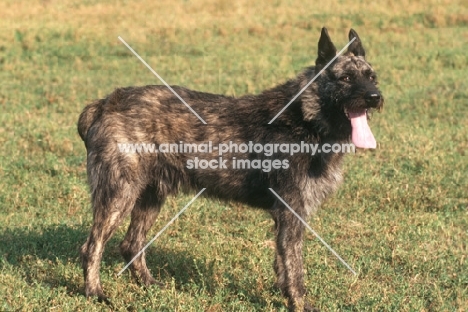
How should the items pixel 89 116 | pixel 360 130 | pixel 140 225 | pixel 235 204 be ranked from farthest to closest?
1. pixel 235 204
2. pixel 140 225
3. pixel 89 116
4. pixel 360 130

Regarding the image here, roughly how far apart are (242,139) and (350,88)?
3.64 feet

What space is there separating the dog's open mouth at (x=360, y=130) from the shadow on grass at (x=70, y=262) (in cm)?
171

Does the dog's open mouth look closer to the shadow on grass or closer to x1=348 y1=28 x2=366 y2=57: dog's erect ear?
x1=348 y1=28 x2=366 y2=57: dog's erect ear

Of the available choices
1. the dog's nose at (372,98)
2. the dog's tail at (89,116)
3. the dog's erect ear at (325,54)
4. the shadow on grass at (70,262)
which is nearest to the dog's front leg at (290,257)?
the shadow on grass at (70,262)

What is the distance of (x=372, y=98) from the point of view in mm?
6605

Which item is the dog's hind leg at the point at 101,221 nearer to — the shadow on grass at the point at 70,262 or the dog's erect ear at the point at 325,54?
the shadow on grass at the point at 70,262

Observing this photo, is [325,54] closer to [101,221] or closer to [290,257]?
[290,257]

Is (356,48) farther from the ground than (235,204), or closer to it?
farther from the ground

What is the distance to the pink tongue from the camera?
6758 millimetres

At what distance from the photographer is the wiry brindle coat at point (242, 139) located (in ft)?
22.5

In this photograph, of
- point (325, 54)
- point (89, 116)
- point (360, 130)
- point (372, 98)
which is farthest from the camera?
point (89, 116)

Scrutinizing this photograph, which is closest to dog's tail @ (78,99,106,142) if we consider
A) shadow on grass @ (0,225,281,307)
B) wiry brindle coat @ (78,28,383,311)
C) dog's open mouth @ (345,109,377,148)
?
wiry brindle coat @ (78,28,383,311)

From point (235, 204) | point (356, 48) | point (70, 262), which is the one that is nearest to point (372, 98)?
point (356, 48)

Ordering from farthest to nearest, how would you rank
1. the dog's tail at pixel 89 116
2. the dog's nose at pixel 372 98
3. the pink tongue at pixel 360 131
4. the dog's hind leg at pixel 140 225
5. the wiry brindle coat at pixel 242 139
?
the dog's hind leg at pixel 140 225
the dog's tail at pixel 89 116
the wiry brindle coat at pixel 242 139
the pink tongue at pixel 360 131
the dog's nose at pixel 372 98
